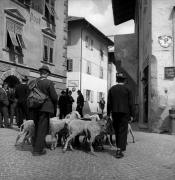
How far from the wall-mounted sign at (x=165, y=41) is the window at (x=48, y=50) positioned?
12.7m

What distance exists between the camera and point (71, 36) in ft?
123

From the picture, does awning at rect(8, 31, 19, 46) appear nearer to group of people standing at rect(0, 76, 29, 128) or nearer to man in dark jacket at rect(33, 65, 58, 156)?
group of people standing at rect(0, 76, 29, 128)

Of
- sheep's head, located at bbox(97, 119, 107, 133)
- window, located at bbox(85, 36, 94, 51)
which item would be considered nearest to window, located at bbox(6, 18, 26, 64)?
sheep's head, located at bbox(97, 119, 107, 133)

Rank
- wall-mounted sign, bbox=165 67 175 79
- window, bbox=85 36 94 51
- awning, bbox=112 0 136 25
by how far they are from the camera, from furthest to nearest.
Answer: window, bbox=85 36 94 51 < awning, bbox=112 0 136 25 < wall-mounted sign, bbox=165 67 175 79

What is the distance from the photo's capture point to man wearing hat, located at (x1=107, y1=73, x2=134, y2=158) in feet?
25.1

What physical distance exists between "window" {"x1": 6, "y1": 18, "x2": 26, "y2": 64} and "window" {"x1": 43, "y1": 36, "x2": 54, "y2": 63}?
3134mm

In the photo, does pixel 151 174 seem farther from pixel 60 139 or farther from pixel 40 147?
pixel 60 139

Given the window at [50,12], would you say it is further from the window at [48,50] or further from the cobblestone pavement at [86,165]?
the cobblestone pavement at [86,165]

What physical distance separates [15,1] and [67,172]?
57.5 ft

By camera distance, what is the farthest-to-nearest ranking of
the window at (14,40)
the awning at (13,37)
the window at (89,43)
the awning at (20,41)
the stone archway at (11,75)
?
the window at (89,43) < the awning at (20,41) < the window at (14,40) < the awning at (13,37) < the stone archway at (11,75)

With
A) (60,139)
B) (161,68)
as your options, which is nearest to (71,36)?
(161,68)

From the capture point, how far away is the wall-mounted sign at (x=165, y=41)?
44.7 feet

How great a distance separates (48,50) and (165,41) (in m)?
13.3

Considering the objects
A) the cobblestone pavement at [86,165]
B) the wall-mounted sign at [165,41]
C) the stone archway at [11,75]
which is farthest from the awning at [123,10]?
the cobblestone pavement at [86,165]
